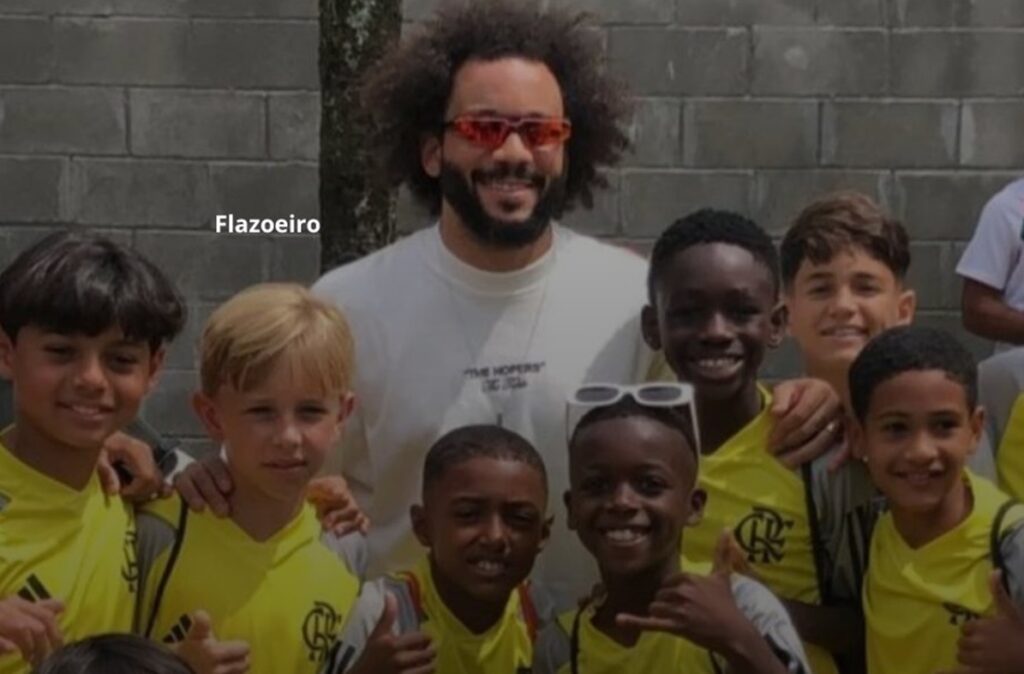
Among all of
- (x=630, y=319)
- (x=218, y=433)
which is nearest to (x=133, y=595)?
(x=218, y=433)

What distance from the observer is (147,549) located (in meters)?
4.18

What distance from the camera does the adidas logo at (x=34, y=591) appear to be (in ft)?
13.0

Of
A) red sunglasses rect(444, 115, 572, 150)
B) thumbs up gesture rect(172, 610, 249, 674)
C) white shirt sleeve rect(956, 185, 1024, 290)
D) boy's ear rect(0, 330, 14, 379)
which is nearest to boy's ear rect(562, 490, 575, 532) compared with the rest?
thumbs up gesture rect(172, 610, 249, 674)

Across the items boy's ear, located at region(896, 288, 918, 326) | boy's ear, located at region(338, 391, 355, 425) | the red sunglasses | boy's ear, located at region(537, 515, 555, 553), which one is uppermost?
the red sunglasses

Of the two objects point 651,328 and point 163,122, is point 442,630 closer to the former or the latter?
point 651,328

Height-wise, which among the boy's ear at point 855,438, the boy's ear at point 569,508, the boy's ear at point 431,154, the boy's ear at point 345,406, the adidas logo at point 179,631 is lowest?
the adidas logo at point 179,631

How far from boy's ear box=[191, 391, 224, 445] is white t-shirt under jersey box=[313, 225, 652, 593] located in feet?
1.25

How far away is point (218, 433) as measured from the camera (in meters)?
4.30

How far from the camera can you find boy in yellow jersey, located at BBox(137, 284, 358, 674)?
13.5 ft

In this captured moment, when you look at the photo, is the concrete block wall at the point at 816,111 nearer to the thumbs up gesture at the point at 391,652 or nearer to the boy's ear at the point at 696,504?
the boy's ear at the point at 696,504

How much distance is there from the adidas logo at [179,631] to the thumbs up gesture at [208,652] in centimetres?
17

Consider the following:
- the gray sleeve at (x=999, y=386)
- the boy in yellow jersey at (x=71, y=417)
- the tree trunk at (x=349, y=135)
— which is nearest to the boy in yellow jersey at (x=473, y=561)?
the boy in yellow jersey at (x=71, y=417)

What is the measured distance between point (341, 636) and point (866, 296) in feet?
4.54

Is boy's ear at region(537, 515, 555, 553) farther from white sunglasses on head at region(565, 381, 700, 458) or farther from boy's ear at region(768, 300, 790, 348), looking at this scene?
boy's ear at region(768, 300, 790, 348)
